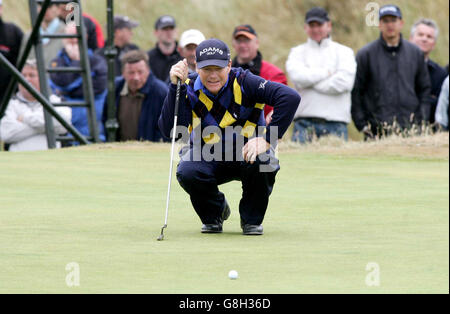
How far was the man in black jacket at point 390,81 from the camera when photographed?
14422mm

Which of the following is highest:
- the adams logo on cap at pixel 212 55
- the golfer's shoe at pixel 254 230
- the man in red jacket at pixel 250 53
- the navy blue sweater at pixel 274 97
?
the man in red jacket at pixel 250 53

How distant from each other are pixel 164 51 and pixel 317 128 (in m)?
2.64

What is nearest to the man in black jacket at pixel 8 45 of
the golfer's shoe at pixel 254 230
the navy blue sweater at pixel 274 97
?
the navy blue sweater at pixel 274 97

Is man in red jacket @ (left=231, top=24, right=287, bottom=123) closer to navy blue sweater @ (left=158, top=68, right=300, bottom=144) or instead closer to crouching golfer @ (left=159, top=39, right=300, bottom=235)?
crouching golfer @ (left=159, top=39, right=300, bottom=235)

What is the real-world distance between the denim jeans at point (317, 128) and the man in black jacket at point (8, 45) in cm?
453

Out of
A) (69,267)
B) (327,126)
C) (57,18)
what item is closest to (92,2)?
(57,18)

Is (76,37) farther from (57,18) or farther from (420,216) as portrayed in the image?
(420,216)

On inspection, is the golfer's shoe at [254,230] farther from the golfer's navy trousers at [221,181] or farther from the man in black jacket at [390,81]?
the man in black jacket at [390,81]

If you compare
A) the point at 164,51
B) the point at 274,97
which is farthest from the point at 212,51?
the point at 164,51

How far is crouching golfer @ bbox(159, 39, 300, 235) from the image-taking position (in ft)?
23.8

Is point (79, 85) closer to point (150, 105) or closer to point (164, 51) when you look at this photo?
point (164, 51)

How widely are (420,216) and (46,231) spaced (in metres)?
2.89

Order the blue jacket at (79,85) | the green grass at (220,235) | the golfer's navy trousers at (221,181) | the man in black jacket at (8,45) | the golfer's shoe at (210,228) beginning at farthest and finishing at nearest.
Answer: the blue jacket at (79,85)
the man in black jacket at (8,45)
the golfer's shoe at (210,228)
the golfer's navy trousers at (221,181)
the green grass at (220,235)
